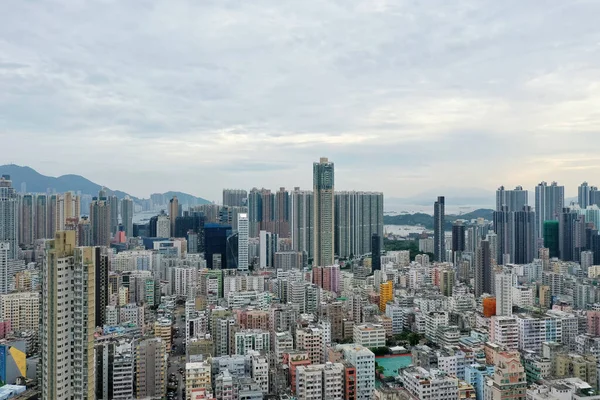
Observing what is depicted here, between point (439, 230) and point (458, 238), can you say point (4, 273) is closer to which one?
point (458, 238)

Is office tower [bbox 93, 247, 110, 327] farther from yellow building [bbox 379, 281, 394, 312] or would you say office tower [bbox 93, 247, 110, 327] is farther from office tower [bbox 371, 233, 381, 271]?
office tower [bbox 371, 233, 381, 271]

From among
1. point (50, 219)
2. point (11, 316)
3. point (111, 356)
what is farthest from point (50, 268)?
point (50, 219)

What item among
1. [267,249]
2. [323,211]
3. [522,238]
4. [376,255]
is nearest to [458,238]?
[522,238]

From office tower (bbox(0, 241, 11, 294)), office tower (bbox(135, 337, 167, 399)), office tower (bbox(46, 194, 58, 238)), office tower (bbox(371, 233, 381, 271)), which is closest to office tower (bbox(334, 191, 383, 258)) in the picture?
office tower (bbox(371, 233, 381, 271))

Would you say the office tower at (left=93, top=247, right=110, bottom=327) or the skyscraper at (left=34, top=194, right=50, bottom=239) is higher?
the skyscraper at (left=34, top=194, right=50, bottom=239)

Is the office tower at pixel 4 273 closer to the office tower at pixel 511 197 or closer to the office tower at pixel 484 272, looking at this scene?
the office tower at pixel 484 272

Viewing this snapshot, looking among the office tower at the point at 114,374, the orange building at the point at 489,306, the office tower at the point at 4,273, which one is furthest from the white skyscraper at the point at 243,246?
the office tower at the point at 114,374

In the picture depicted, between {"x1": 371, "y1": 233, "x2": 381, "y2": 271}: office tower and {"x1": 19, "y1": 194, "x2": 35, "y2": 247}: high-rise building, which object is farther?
{"x1": 19, "y1": 194, "x2": 35, "y2": 247}: high-rise building
